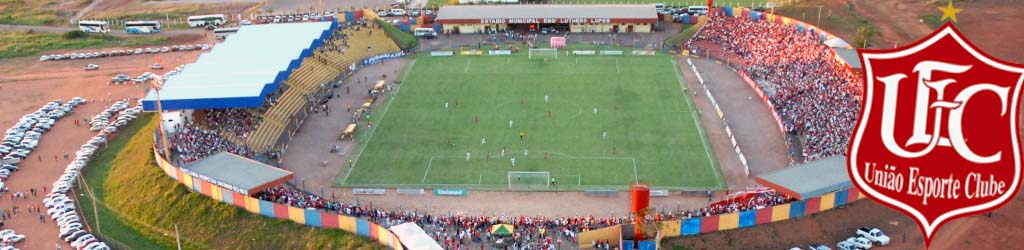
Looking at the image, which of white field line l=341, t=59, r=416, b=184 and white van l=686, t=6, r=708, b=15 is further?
white van l=686, t=6, r=708, b=15

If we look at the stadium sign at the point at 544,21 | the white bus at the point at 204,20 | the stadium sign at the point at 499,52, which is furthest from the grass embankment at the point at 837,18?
the white bus at the point at 204,20

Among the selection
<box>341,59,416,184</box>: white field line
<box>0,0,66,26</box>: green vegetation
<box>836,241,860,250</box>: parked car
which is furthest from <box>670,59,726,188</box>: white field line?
<box>0,0,66,26</box>: green vegetation

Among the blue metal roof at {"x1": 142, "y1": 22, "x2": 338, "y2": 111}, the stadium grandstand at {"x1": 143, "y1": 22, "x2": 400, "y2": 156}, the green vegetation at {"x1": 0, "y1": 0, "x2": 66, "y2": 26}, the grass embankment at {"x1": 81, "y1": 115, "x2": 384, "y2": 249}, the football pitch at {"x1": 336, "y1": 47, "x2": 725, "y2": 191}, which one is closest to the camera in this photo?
the grass embankment at {"x1": 81, "y1": 115, "x2": 384, "y2": 249}

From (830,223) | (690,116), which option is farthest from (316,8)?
(830,223)

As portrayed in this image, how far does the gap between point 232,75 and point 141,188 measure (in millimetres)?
17846

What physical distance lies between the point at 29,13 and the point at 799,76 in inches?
4439

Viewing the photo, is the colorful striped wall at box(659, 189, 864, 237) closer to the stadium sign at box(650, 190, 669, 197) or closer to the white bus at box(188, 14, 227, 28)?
the stadium sign at box(650, 190, 669, 197)

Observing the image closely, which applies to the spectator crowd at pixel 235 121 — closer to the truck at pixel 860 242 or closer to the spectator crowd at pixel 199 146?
the spectator crowd at pixel 199 146

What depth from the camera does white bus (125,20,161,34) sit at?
424 ft

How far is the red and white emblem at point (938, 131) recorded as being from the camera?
34906 mm

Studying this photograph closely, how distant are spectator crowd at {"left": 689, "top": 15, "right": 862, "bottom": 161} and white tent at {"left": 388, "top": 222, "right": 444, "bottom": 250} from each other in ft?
96.4

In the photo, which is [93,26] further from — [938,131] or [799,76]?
[938,131]

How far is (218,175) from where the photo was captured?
64.2 meters

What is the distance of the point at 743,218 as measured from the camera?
58.2 metres
